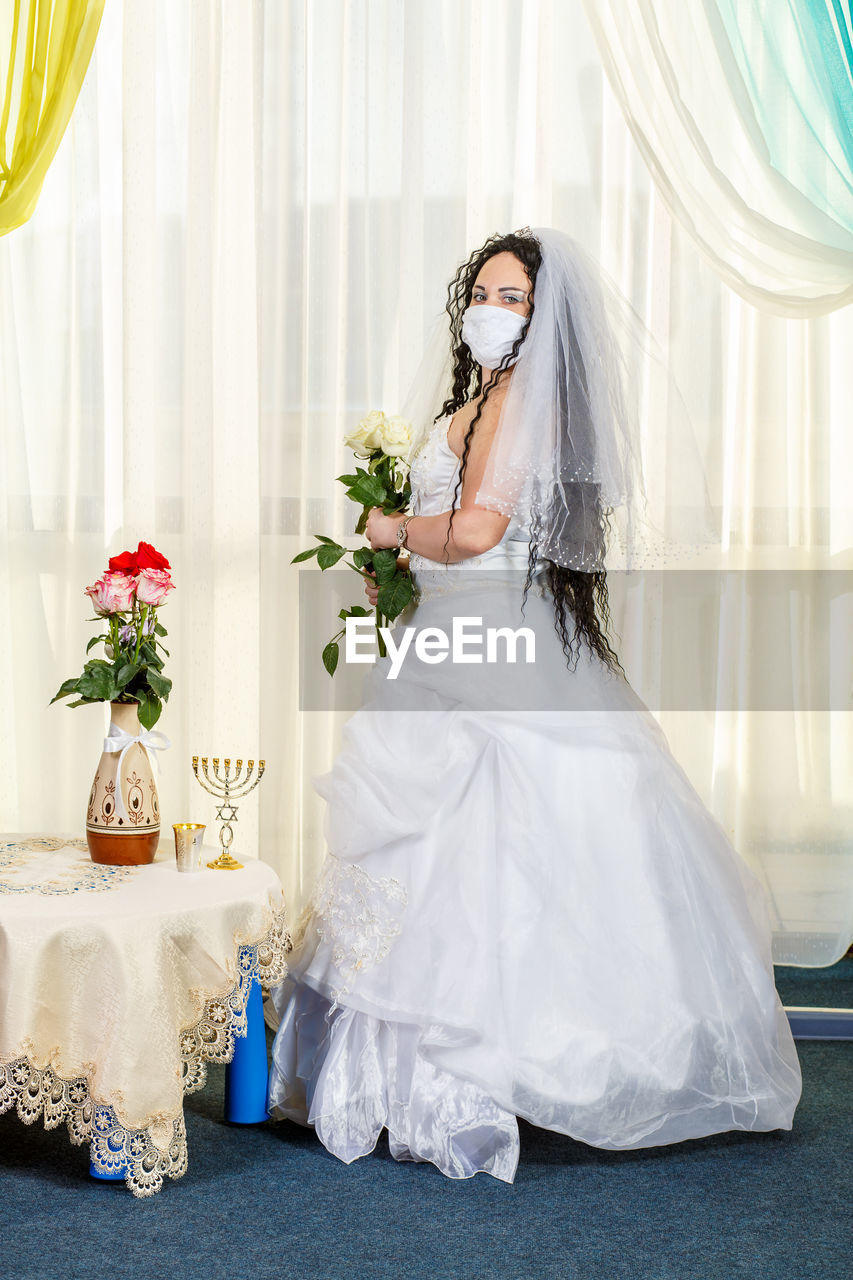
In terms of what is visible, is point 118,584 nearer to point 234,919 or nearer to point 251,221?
point 234,919

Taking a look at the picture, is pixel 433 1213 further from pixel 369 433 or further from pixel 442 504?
pixel 369 433

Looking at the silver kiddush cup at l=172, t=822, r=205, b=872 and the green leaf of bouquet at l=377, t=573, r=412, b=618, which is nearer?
the silver kiddush cup at l=172, t=822, r=205, b=872

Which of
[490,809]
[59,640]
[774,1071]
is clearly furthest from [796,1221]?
[59,640]

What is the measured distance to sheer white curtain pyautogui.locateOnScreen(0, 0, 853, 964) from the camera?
3455 mm

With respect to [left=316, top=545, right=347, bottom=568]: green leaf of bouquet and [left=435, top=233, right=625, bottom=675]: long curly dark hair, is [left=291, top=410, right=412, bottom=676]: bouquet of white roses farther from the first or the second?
[left=435, top=233, right=625, bottom=675]: long curly dark hair

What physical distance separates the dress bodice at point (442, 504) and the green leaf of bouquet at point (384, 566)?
0.07 metres

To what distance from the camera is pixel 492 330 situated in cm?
245

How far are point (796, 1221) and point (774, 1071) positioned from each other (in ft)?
1.03

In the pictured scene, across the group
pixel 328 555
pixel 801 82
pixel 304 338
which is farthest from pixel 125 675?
pixel 801 82

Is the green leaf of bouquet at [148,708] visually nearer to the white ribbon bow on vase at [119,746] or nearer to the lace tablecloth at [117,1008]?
the white ribbon bow on vase at [119,746]

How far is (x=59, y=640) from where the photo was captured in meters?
3.66

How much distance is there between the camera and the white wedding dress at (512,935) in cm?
221
